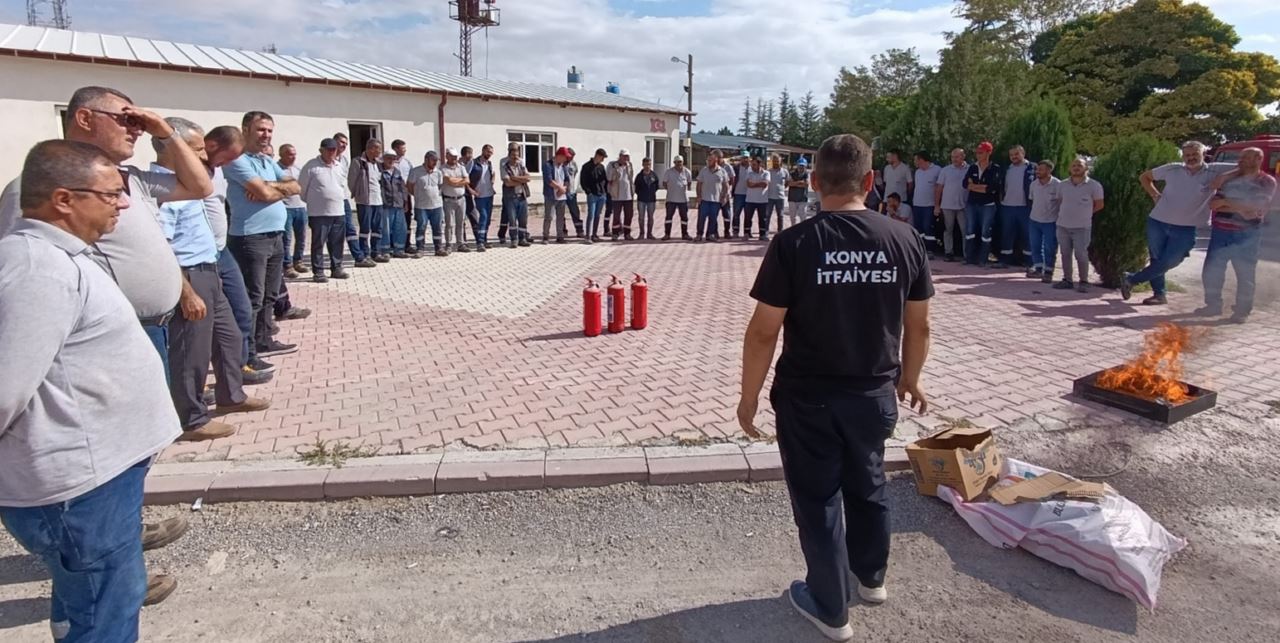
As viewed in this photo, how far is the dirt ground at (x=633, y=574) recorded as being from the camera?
294 centimetres

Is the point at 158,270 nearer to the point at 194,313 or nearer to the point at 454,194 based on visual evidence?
the point at 194,313

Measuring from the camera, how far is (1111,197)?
9.66 metres

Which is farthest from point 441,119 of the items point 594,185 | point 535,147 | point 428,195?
point 428,195

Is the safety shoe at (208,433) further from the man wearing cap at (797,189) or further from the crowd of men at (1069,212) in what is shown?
the man wearing cap at (797,189)

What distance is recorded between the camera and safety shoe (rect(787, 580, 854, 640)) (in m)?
2.85

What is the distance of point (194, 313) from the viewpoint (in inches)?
167

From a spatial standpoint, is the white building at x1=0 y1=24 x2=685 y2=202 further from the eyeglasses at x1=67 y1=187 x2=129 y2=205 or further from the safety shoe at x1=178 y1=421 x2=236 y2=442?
the eyeglasses at x1=67 y1=187 x2=129 y2=205

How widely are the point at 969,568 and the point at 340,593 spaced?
279 centimetres

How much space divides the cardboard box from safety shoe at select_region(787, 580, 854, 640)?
123 centimetres

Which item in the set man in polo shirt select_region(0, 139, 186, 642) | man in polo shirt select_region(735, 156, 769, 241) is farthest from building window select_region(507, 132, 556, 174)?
man in polo shirt select_region(0, 139, 186, 642)

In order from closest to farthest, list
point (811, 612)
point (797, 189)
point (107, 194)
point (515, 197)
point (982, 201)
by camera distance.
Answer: point (107, 194) → point (811, 612) → point (982, 201) → point (515, 197) → point (797, 189)

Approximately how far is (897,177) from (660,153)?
1389 cm

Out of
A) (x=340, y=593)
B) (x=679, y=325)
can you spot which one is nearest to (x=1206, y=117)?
(x=679, y=325)

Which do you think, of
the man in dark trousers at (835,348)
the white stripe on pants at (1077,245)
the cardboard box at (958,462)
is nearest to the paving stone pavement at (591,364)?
the white stripe on pants at (1077,245)
